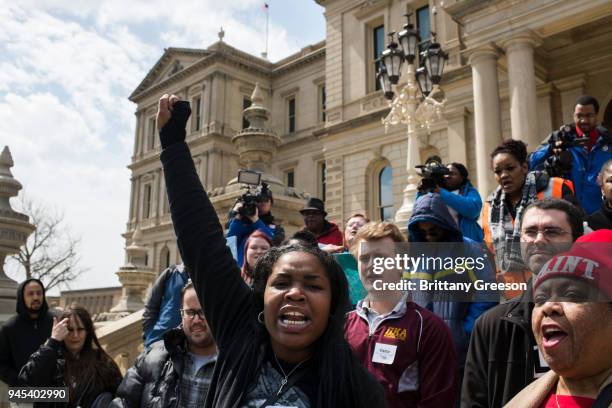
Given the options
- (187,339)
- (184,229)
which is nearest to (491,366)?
(184,229)

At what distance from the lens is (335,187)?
23344 mm

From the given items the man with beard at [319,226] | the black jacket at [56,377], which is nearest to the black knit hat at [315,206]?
the man with beard at [319,226]

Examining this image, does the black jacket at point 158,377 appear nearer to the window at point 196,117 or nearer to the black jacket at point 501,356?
the black jacket at point 501,356

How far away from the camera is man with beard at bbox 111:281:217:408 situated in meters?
3.09

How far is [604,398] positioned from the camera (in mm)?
1436

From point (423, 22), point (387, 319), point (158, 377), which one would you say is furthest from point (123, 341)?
point (423, 22)

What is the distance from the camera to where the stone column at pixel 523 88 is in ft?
40.9

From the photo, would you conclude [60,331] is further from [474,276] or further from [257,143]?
[257,143]

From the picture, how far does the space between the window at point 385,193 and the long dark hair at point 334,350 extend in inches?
785

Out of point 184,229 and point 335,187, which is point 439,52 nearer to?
point 184,229

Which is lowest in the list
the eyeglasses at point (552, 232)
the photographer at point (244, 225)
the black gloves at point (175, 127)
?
the eyeglasses at point (552, 232)

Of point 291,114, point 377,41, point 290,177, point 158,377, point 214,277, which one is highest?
point 291,114

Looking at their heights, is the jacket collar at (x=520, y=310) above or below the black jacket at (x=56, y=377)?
above

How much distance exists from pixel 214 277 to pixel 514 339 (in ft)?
4.20
